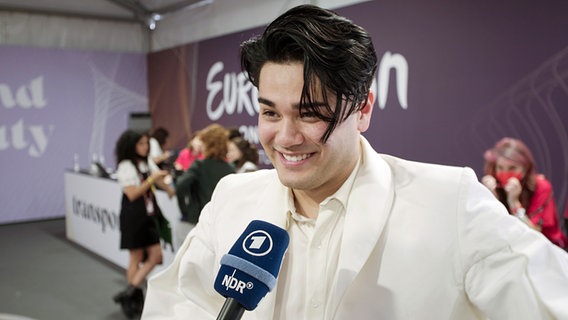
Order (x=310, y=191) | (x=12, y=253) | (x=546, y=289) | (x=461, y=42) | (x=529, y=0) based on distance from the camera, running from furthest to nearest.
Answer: (x=12, y=253)
(x=461, y=42)
(x=529, y=0)
(x=310, y=191)
(x=546, y=289)

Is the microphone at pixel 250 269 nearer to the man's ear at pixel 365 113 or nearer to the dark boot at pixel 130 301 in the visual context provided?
the man's ear at pixel 365 113

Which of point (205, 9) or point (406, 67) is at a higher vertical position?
point (205, 9)

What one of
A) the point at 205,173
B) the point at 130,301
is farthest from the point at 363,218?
the point at 130,301

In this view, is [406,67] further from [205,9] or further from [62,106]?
[62,106]

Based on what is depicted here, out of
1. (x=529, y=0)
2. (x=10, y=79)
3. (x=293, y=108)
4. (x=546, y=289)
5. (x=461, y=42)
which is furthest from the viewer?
(x=10, y=79)

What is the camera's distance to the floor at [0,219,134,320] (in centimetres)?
405

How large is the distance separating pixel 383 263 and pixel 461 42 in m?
3.69

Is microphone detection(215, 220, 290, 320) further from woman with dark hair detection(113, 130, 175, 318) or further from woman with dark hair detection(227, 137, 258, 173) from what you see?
woman with dark hair detection(227, 137, 258, 173)

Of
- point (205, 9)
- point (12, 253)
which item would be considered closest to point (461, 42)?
point (205, 9)

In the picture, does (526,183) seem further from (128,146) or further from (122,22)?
(122,22)

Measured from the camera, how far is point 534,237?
0.85 metres

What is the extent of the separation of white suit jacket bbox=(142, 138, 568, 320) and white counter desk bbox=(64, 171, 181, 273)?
3.50 m

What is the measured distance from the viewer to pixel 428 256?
0.89 m

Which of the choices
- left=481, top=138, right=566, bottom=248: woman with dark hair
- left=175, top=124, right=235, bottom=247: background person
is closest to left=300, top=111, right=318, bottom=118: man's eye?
left=481, top=138, right=566, bottom=248: woman with dark hair
